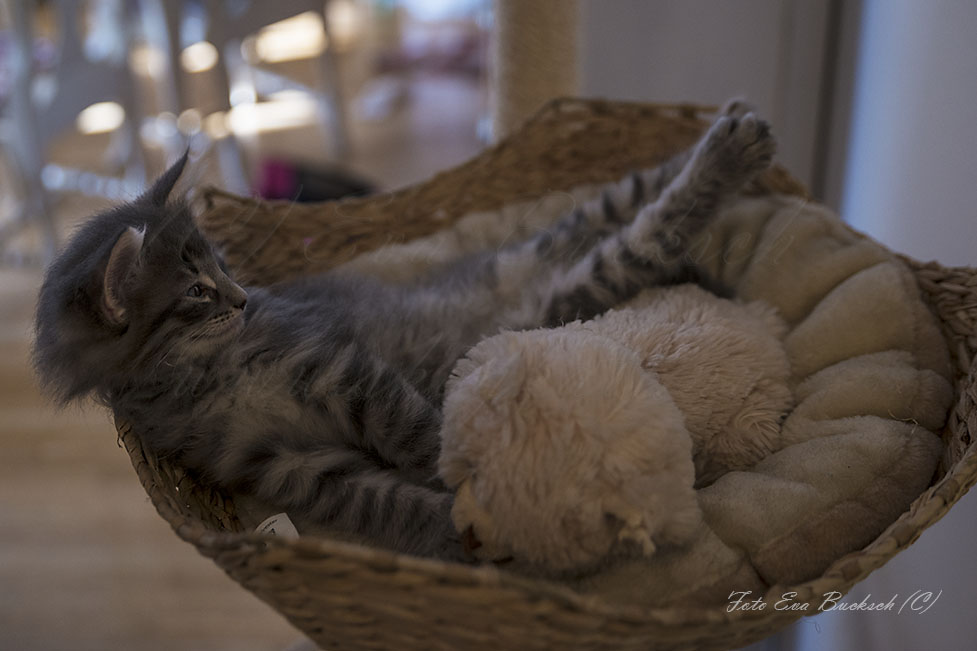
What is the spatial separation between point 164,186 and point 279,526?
47 centimetres

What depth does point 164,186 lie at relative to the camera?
104 cm

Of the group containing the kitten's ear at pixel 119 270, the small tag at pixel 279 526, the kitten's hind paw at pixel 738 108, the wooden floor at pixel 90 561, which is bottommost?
the wooden floor at pixel 90 561

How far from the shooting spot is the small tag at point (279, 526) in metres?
0.92

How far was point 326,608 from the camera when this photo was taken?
2.38 feet

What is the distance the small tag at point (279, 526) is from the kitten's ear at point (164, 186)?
435 millimetres

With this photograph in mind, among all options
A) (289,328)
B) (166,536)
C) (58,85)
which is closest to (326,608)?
(289,328)

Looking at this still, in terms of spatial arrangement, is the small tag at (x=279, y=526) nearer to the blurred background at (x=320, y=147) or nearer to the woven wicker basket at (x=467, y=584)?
the woven wicker basket at (x=467, y=584)

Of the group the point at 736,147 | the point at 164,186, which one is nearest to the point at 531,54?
the point at 736,147

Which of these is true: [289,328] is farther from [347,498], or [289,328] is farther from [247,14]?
[247,14]

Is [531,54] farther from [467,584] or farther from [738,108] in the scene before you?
[467,584]

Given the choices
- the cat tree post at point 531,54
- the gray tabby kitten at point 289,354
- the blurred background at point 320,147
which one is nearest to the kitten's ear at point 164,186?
the gray tabby kitten at point 289,354

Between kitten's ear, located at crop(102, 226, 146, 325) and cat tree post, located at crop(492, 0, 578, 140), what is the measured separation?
1004 millimetres

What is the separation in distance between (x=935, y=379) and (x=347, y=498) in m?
0.74

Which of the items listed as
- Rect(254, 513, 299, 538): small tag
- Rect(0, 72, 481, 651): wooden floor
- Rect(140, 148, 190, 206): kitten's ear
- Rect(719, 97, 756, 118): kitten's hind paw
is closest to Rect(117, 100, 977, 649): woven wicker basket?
Rect(254, 513, 299, 538): small tag
